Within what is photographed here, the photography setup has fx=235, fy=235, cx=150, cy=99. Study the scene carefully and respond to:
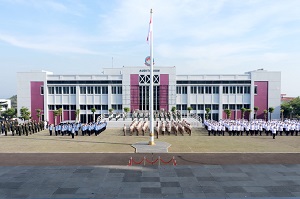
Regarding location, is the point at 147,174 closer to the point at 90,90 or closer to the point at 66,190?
the point at 66,190

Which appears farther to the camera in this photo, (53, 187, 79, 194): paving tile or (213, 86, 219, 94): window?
(213, 86, 219, 94): window

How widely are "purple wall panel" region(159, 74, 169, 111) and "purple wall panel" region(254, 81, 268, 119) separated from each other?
20.7 metres

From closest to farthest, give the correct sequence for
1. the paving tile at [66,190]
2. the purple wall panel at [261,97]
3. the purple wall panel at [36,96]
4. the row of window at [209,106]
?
the paving tile at [66,190] < the purple wall panel at [36,96] < the purple wall panel at [261,97] < the row of window at [209,106]

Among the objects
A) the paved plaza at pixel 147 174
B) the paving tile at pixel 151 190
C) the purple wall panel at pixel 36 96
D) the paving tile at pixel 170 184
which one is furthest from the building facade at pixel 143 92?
the paving tile at pixel 151 190

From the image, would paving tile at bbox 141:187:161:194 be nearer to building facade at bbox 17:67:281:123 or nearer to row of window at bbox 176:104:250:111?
building facade at bbox 17:67:281:123

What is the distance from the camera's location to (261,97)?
5512cm

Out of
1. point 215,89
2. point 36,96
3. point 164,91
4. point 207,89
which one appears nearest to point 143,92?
point 164,91

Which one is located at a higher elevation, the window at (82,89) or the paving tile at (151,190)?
the window at (82,89)

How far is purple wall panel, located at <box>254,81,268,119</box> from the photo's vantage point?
2165 inches

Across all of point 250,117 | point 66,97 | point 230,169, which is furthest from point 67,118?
point 230,169

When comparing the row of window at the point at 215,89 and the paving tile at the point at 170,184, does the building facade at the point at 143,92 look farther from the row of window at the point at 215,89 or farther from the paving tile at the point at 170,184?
the paving tile at the point at 170,184

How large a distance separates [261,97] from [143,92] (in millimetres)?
27693

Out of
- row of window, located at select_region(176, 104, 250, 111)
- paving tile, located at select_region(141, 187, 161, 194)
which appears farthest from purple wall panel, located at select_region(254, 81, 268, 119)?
paving tile, located at select_region(141, 187, 161, 194)

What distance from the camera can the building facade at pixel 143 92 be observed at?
53812 millimetres
